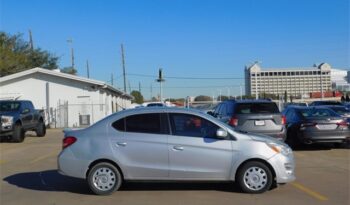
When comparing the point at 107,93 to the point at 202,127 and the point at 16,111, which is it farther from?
the point at 202,127

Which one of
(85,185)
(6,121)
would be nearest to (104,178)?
(85,185)

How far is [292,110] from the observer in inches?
683

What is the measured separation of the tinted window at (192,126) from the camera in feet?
29.2

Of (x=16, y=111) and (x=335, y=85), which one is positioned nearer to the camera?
(x=16, y=111)

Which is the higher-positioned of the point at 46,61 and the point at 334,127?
the point at 46,61

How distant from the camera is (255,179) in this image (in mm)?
8797

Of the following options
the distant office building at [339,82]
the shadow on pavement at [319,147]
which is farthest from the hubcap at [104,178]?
the distant office building at [339,82]

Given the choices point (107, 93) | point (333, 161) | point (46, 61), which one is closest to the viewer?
point (333, 161)

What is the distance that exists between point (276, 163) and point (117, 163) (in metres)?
2.72

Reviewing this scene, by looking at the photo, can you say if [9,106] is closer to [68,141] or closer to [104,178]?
[68,141]

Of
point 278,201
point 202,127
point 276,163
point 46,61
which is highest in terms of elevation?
point 46,61

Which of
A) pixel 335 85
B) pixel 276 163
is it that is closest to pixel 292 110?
pixel 276 163

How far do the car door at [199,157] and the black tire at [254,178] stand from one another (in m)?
0.26

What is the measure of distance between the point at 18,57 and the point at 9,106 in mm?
28039
